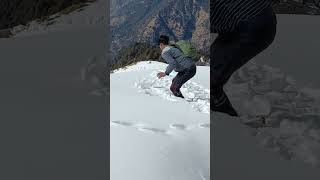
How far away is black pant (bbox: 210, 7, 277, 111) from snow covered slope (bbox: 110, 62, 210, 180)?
0.11 m

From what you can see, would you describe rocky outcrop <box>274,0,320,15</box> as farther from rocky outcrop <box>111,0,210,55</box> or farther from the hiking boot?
the hiking boot

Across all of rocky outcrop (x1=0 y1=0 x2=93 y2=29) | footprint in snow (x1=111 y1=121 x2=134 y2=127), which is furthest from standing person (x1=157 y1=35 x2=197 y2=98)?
rocky outcrop (x1=0 y1=0 x2=93 y2=29)

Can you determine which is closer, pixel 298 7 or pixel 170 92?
pixel 170 92

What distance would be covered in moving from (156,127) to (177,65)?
0.39 metres

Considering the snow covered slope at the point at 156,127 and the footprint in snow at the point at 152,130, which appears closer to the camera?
the snow covered slope at the point at 156,127

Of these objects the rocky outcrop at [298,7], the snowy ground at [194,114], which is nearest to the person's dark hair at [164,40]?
the snowy ground at [194,114]

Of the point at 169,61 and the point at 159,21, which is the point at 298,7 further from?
the point at 169,61

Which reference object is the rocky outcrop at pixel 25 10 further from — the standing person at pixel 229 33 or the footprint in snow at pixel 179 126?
the footprint in snow at pixel 179 126

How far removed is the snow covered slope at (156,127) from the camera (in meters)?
2.32

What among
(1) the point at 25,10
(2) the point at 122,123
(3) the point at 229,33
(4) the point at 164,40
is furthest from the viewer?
(1) the point at 25,10

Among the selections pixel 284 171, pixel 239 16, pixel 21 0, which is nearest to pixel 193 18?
pixel 239 16

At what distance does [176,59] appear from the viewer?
102 inches

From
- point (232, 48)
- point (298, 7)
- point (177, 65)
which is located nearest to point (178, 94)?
point (177, 65)

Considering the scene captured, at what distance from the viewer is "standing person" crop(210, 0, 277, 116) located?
2701mm
